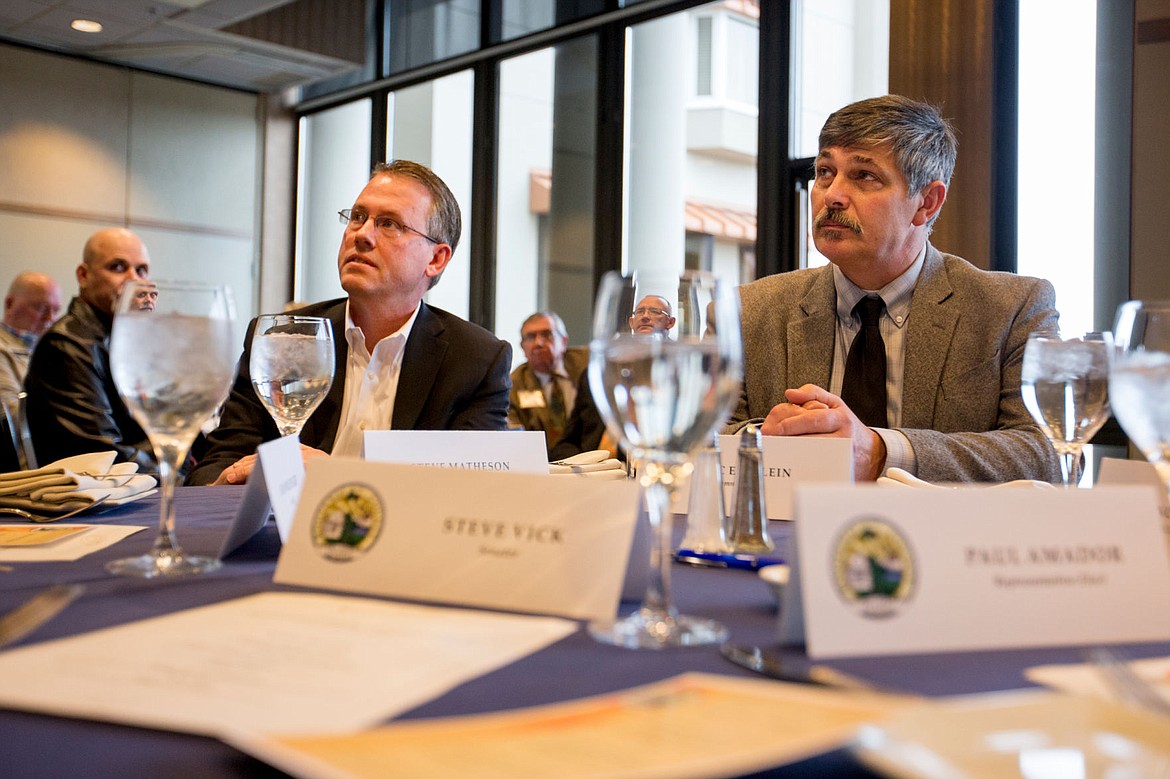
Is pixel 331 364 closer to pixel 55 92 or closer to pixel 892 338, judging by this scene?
pixel 892 338

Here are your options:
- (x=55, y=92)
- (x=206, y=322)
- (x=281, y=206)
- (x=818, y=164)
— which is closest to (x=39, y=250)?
(x=55, y=92)

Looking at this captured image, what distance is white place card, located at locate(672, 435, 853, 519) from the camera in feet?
3.73

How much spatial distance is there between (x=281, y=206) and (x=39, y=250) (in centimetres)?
196

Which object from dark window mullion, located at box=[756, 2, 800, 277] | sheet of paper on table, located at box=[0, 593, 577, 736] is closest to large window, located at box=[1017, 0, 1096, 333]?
dark window mullion, located at box=[756, 2, 800, 277]

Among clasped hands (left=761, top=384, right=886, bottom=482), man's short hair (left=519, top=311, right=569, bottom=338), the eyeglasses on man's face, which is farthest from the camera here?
man's short hair (left=519, top=311, right=569, bottom=338)

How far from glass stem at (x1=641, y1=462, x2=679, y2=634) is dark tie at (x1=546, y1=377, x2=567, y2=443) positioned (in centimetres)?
484

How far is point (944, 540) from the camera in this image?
58cm

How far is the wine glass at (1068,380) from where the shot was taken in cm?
97

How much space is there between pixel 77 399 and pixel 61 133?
206 inches

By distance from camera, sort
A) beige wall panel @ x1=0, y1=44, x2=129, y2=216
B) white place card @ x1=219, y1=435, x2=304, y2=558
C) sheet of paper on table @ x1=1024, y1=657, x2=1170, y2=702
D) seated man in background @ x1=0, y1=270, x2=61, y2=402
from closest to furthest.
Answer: sheet of paper on table @ x1=1024, y1=657, x2=1170, y2=702 → white place card @ x1=219, y1=435, x2=304, y2=558 → seated man in background @ x1=0, y1=270, x2=61, y2=402 → beige wall panel @ x1=0, y1=44, x2=129, y2=216

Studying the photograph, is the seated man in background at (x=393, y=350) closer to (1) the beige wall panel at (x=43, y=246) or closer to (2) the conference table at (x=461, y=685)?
(2) the conference table at (x=461, y=685)

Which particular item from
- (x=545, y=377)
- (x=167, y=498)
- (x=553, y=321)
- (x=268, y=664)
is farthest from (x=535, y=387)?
(x=268, y=664)

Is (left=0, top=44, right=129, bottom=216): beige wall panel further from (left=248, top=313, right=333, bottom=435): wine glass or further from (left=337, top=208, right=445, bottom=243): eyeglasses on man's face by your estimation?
(left=248, top=313, right=333, bottom=435): wine glass

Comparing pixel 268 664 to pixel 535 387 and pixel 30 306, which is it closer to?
pixel 535 387
